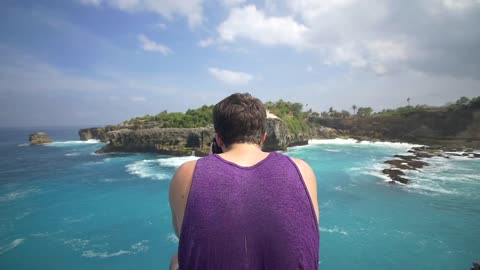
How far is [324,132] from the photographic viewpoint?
229ft

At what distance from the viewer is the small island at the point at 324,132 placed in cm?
3622

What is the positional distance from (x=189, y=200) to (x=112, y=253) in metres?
11.5

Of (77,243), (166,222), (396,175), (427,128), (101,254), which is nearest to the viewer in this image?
(101,254)

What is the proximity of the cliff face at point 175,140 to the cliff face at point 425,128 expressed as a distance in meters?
36.8

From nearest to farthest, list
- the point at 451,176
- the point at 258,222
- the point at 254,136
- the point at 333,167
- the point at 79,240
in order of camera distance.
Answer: the point at 258,222, the point at 254,136, the point at 79,240, the point at 451,176, the point at 333,167

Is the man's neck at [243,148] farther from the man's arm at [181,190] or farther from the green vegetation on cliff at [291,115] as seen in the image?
the green vegetation on cliff at [291,115]

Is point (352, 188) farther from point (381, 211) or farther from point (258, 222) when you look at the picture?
point (258, 222)

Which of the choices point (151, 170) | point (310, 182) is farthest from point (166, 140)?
point (310, 182)

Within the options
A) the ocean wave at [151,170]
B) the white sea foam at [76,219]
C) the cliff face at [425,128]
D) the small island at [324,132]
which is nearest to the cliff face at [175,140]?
the small island at [324,132]

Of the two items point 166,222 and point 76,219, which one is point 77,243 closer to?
point 76,219

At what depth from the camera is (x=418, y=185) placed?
19.4m

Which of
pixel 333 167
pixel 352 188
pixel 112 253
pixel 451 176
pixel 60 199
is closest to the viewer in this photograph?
pixel 112 253

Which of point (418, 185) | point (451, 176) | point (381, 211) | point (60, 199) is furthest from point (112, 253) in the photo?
point (451, 176)

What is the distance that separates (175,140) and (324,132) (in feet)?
160
